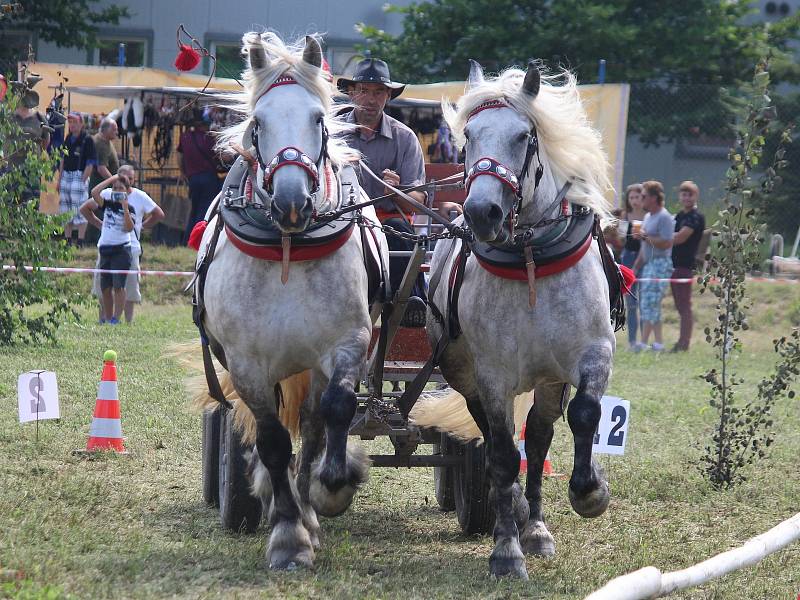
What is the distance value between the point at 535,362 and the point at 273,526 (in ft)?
4.04

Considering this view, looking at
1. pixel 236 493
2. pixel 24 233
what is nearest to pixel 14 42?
pixel 24 233

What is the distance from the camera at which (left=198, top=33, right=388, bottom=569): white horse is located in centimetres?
479

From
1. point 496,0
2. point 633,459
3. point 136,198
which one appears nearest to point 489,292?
point 633,459

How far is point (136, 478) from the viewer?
6820 millimetres

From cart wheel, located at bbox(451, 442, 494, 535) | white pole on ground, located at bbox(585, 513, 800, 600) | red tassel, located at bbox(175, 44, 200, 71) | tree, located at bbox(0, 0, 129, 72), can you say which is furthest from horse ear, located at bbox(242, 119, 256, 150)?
tree, located at bbox(0, 0, 129, 72)

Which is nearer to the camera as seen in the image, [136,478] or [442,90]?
[136,478]

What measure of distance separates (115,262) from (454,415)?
26.2 feet

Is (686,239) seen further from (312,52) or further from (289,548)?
(289,548)

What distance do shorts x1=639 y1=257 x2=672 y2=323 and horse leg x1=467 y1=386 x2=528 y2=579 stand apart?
28.8 ft

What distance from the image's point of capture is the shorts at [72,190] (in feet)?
48.9

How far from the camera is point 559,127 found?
197 inches

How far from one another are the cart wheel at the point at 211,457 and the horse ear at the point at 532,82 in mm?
2128

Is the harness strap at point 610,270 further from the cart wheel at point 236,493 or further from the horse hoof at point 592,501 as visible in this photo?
the cart wheel at point 236,493

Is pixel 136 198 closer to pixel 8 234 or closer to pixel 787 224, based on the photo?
pixel 8 234
